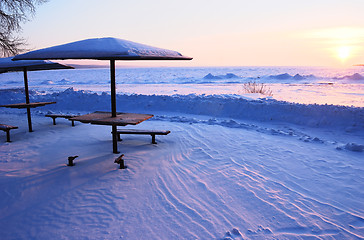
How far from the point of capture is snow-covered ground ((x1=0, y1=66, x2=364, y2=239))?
285cm

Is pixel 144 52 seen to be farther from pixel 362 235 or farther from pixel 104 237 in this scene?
pixel 362 235

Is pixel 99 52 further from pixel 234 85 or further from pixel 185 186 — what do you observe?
pixel 234 85

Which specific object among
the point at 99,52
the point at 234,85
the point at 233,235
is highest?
the point at 99,52

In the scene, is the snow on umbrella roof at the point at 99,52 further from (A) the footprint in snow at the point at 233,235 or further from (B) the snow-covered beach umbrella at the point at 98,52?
(A) the footprint in snow at the point at 233,235

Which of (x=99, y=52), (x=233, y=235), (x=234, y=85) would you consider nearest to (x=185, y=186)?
(x=233, y=235)

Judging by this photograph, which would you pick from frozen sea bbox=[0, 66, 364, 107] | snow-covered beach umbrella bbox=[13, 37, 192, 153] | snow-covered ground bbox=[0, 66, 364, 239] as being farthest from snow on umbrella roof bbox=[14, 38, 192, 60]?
frozen sea bbox=[0, 66, 364, 107]

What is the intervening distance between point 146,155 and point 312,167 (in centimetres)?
331

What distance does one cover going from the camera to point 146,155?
5.22 metres

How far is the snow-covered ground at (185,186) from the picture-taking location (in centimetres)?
285

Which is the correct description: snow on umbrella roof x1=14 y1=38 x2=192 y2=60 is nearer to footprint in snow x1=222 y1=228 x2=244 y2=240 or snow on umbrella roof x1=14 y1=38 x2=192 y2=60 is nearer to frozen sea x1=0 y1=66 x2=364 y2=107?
footprint in snow x1=222 y1=228 x2=244 y2=240

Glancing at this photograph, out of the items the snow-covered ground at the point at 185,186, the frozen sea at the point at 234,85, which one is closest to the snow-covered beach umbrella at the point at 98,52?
the snow-covered ground at the point at 185,186

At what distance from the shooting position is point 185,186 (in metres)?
3.84

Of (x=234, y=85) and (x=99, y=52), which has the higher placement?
(x=99, y=52)

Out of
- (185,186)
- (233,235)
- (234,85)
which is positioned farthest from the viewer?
(234,85)
